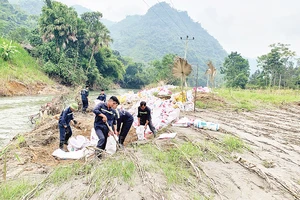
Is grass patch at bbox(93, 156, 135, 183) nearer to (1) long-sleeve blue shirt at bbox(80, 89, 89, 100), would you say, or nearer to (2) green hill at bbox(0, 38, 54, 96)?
(1) long-sleeve blue shirt at bbox(80, 89, 89, 100)

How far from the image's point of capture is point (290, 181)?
3877 mm

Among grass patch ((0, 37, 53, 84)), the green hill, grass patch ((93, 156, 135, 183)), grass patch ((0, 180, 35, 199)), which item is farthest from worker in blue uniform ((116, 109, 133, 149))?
grass patch ((0, 37, 53, 84))

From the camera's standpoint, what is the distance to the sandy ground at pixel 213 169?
3207 millimetres

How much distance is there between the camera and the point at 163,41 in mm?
124625

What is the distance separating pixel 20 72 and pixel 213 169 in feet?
75.2

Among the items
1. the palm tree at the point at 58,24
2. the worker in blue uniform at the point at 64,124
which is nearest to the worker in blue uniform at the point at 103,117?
the worker in blue uniform at the point at 64,124

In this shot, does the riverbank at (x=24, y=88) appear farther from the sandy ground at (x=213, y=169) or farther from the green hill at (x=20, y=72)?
the sandy ground at (x=213, y=169)

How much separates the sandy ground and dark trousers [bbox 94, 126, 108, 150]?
56cm

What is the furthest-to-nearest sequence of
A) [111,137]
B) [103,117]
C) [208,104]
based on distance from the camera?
1. [208,104]
2. [111,137]
3. [103,117]

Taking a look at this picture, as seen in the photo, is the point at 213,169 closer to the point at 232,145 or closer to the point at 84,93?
the point at 232,145

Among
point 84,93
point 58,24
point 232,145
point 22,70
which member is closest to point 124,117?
point 232,145

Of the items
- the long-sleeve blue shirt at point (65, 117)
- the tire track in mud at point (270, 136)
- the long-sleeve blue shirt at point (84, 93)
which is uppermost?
the long-sleeve blue shirt at point (84, 93)

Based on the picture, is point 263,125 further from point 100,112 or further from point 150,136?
point 100,112

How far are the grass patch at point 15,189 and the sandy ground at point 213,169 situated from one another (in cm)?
25
